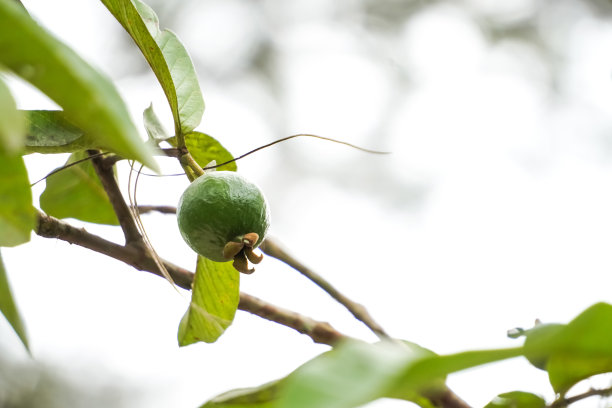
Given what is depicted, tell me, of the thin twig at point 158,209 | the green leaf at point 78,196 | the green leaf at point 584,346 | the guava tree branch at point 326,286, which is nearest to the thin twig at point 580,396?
the green leaf at point 584,346

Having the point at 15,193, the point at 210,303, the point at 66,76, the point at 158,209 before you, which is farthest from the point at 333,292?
the point at 66,76

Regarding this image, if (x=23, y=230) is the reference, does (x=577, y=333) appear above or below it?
below

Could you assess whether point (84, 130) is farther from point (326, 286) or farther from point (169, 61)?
point (326, 286)

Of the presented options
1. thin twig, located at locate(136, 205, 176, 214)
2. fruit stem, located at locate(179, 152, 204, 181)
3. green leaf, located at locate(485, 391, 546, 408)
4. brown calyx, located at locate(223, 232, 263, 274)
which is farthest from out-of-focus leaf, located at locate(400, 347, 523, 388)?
thin twig, located at locate(136, 205, 176, 214)

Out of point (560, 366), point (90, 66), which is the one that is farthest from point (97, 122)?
point (560, 366)

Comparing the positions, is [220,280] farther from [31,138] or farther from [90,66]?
[90,66]

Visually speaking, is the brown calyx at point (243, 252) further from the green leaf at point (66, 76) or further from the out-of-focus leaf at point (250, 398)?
the green leaf at point (66, 76)
